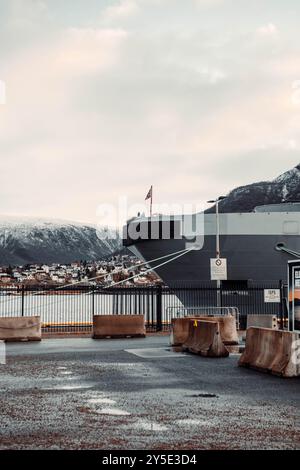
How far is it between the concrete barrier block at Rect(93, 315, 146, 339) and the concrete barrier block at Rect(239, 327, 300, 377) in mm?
9393

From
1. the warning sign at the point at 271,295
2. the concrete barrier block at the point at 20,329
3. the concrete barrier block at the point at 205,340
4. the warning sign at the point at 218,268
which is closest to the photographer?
the concrete barrier block at the point at 205,340

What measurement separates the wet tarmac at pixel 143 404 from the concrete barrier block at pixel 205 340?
0.43 m

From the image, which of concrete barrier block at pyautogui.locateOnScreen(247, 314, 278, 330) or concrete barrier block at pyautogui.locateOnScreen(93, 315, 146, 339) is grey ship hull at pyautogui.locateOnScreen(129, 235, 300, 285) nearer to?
concrete barrier block at pyautogui.locateOnScreen(247, 314, 278, 330)

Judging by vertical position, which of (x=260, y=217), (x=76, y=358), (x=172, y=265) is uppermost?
(x=260, y=217)

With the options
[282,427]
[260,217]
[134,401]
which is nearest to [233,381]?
[134,401]

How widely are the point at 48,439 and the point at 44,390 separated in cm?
416

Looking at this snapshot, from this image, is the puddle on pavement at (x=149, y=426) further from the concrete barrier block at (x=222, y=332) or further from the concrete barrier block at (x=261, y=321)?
the concrete barrier block at (x=261, y=321)

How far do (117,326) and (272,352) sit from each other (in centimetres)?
1078

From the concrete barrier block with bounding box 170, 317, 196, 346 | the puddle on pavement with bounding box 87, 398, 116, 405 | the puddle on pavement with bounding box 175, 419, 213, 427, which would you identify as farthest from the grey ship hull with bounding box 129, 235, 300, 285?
the puddle on pavement with bounding box 175, 419, 213, 427

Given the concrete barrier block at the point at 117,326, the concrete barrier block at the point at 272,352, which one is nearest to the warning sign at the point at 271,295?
the concrete barrier block at the point at 117,326

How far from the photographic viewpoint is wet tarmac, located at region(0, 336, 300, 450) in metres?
8.00

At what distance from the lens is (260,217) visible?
36.3 m

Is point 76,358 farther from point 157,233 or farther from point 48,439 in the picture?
point 157,233

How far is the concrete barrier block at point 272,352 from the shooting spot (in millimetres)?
13867
